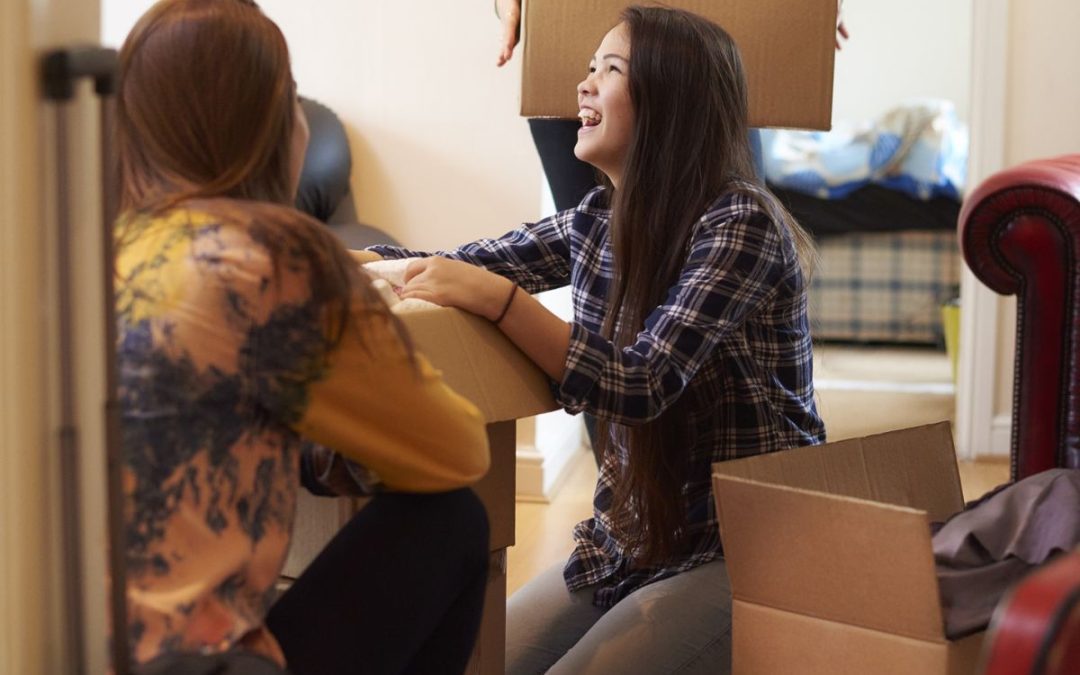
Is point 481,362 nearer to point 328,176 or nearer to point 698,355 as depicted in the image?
point 698,355

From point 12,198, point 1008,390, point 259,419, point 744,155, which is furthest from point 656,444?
point 1008,390

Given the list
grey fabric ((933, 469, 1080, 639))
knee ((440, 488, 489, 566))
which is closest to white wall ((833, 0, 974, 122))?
grey fabric ((933, 469, 1080, 639))

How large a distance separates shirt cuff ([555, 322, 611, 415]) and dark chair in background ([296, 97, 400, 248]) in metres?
1.41

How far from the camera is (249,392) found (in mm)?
939

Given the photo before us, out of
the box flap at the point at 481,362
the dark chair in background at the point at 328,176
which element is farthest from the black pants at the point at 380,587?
the dark chair in background at the point at 328,176

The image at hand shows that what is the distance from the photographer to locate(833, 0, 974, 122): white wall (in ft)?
18.8

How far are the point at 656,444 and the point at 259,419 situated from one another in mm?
583

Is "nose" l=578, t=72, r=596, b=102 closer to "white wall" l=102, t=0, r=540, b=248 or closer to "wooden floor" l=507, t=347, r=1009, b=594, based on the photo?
"wooden floor" l=507, t=347, r=1009, b=594

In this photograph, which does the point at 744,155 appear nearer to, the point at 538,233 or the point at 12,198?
the point at 538,233

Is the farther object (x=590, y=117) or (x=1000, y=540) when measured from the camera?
(x=590, y=117)

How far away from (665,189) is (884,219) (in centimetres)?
344

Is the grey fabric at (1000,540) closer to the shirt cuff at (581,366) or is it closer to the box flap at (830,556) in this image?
the box flap at (830,556)

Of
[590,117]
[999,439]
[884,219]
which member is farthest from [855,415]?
[590,117]

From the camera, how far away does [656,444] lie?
4.77ft
